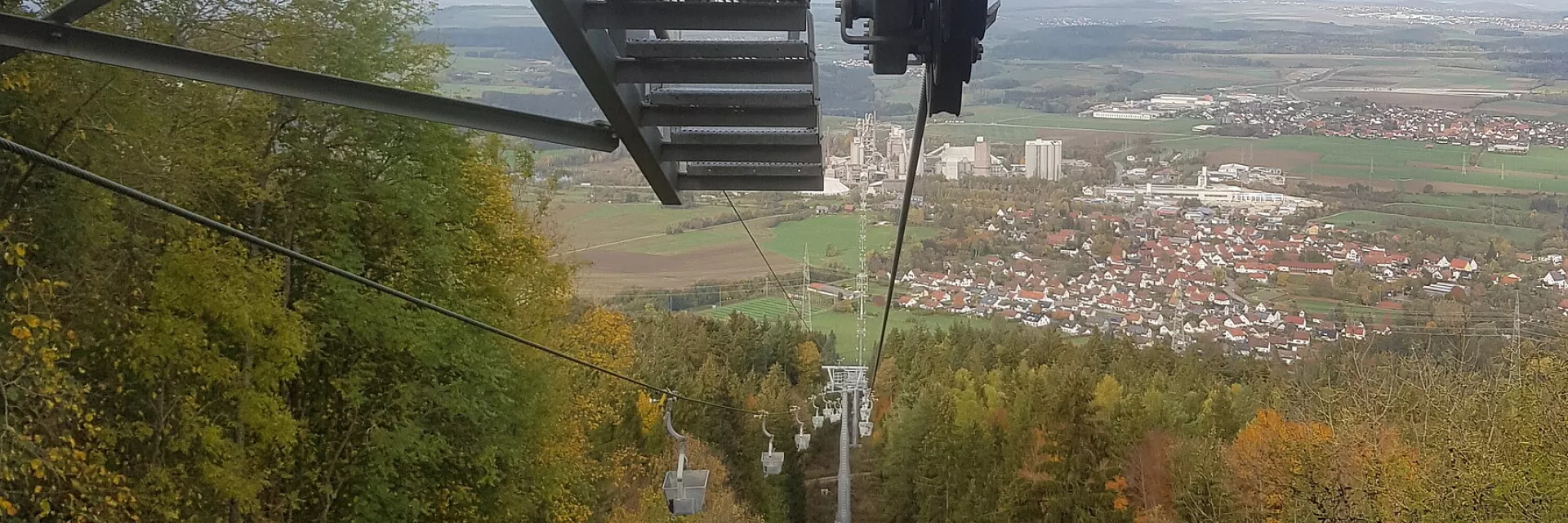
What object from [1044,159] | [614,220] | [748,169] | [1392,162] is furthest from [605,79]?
[1392,162]

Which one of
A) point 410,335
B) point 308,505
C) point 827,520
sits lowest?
point 827,520

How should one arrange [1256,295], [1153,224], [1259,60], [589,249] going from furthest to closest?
[1259,60]
[1153,224]
[589,249]
[1256,295]

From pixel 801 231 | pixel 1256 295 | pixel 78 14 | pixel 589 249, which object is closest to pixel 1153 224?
pixel 1256 295

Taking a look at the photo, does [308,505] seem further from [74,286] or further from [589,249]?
[589,249]

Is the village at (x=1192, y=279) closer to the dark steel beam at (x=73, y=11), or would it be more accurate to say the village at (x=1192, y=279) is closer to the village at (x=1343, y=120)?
the village at (x=1343, y=120)

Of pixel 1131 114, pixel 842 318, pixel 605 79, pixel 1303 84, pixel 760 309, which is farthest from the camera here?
pixel 1303 84

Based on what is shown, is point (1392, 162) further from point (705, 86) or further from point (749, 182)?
point (705, 86)

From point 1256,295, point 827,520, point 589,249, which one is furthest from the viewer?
point 589,249

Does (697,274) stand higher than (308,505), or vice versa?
(308,505)
